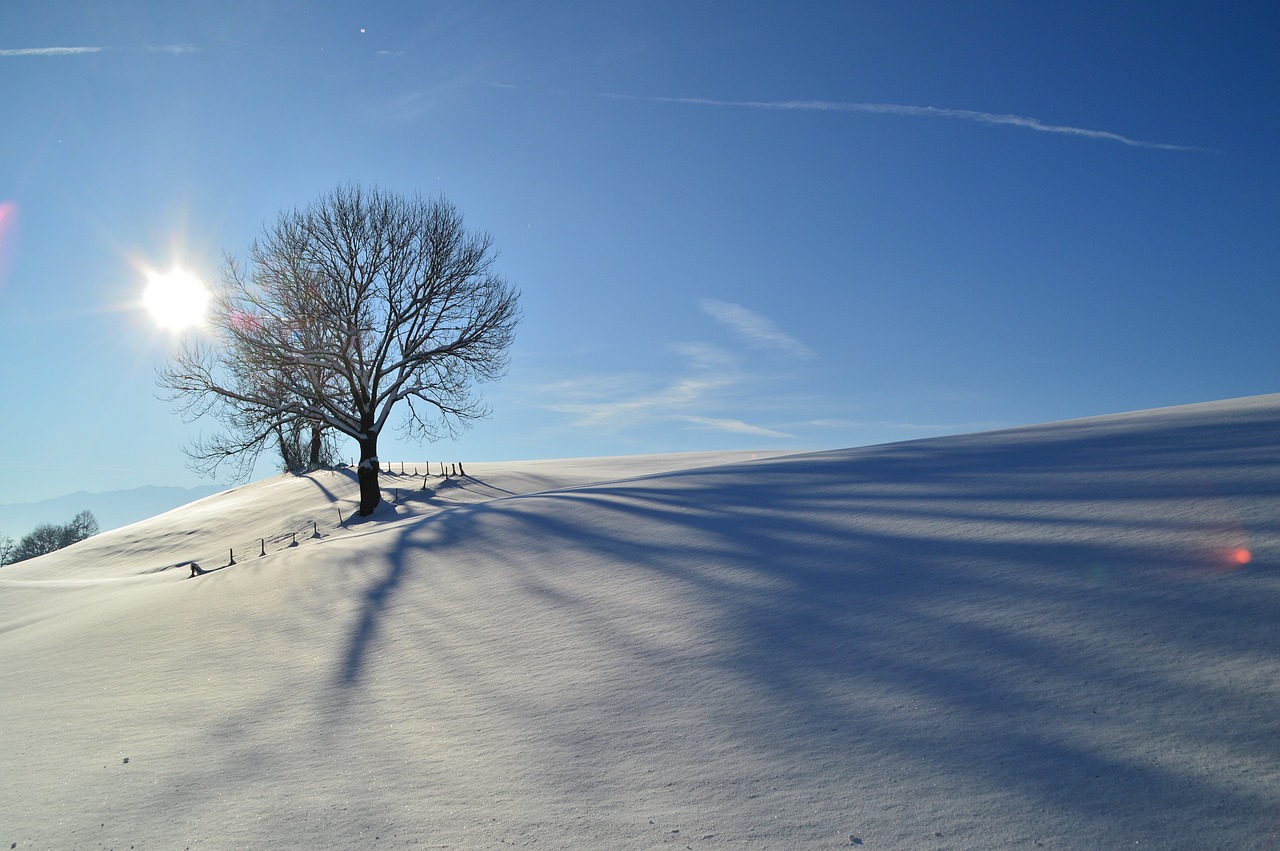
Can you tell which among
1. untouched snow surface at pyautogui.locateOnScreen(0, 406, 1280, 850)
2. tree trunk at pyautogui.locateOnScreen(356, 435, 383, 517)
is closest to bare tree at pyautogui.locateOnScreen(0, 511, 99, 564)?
tree trunk at pyautogui.locateOnScreen(356, 435, 383, 517)

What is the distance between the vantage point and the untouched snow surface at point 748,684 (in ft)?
9.39

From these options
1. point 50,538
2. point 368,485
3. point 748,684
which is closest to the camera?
point 748,684

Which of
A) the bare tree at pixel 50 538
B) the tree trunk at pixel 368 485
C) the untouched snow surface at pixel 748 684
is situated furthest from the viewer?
the bare tree at pixel 50 538

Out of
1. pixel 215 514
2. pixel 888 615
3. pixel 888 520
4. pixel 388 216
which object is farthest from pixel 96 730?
pixel 215 514

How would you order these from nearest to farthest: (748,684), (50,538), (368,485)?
(748,684) < (368,485) < (50,538)

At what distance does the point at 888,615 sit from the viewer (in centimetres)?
441

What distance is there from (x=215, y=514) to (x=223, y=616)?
16448mm

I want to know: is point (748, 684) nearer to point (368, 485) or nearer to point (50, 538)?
point (368, 485)

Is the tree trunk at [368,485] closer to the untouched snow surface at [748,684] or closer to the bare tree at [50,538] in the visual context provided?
the untouched snow surface at [748,684]

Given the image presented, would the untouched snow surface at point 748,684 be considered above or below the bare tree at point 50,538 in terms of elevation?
above

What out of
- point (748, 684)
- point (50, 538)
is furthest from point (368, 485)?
point (50, 538)

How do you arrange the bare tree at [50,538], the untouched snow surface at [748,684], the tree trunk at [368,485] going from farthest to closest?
the bare tree at [50,538] → the tree trunk at [368,485] → the untouched snow surface at [748,684]

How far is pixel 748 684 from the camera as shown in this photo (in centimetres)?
394

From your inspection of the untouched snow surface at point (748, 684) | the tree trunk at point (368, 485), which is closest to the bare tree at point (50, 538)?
the tree trunk at point (368, 485)
